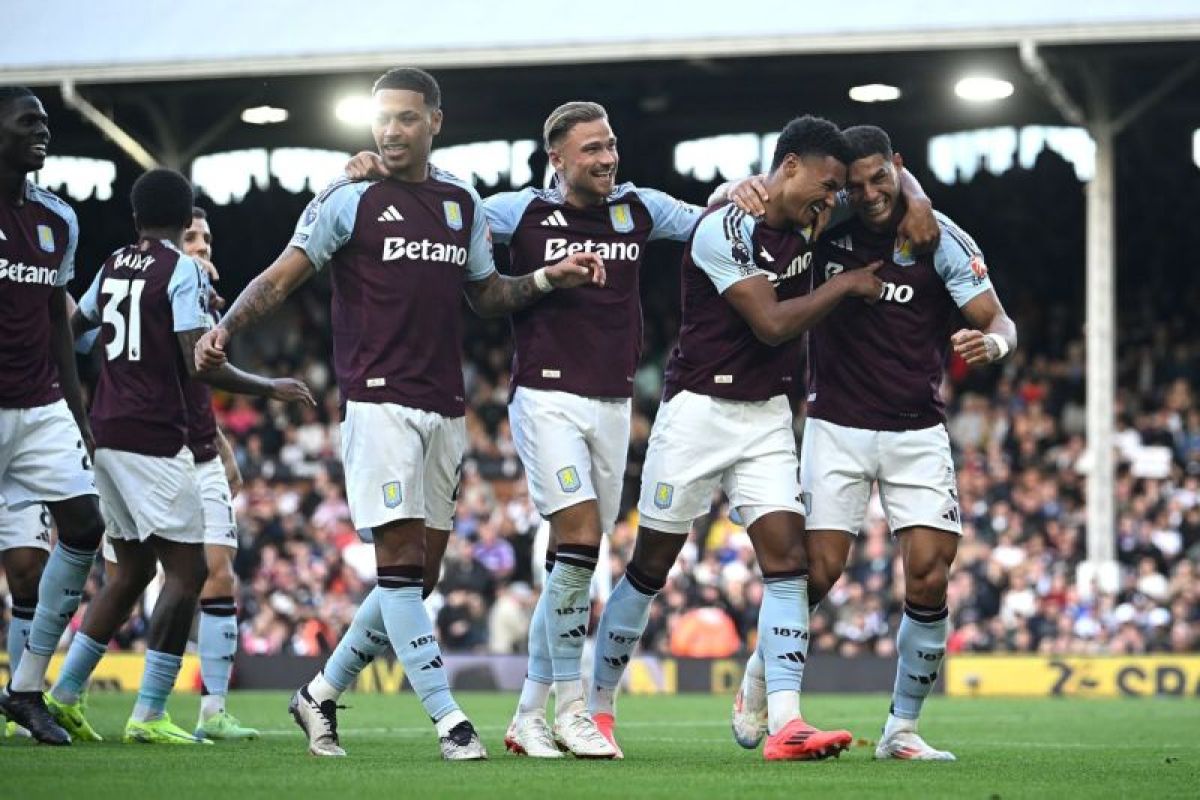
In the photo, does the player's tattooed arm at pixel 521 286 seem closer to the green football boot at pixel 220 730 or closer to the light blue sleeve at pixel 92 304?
the light blue sleeve at pixel 92 304

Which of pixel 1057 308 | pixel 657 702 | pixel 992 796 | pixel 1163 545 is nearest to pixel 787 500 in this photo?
pixel 992 796

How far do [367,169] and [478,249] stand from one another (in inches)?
24.2

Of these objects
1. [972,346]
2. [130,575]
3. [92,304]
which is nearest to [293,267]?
→ [92,304]

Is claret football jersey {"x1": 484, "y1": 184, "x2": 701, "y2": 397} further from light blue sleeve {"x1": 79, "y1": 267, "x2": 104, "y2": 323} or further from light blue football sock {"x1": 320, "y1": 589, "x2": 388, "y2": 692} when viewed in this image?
light blue sleeve {"x1": 79, "y1": 267, "x2": 104, "y2": 323}

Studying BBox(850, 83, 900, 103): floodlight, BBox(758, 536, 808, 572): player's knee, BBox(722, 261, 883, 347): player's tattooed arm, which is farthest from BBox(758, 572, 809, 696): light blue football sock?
BBox(850, 83, 900, 103): floodlight

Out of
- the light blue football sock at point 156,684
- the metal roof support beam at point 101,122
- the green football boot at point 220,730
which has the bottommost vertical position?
the green football boot at point 220,730

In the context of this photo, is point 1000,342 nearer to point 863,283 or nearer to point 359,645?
point 863,283

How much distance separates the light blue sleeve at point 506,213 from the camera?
9.56 m

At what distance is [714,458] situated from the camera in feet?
30.3

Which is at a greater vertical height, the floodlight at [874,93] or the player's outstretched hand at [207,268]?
the floodlight at [874,93]

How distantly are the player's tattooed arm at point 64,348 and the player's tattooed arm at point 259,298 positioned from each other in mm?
1753

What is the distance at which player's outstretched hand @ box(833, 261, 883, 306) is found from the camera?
29.8 ft

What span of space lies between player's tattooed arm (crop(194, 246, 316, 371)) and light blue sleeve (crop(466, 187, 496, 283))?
756 millimetres

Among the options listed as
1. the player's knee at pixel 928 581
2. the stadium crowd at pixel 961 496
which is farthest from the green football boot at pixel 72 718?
the stadium crowd at pixel 961 496
